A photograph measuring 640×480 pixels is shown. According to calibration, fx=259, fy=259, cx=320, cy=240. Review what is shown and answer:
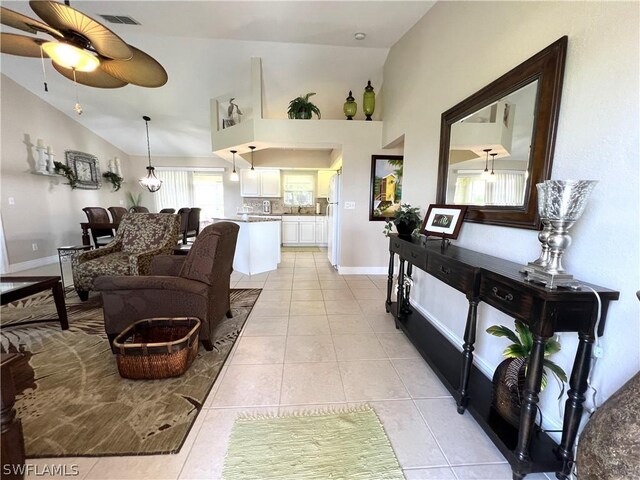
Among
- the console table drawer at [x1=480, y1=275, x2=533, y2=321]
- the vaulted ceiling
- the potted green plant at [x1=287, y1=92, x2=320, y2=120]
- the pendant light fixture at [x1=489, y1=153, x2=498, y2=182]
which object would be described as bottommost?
the console table drawer at [x1=480, y1=275, x2=533, y2=321]

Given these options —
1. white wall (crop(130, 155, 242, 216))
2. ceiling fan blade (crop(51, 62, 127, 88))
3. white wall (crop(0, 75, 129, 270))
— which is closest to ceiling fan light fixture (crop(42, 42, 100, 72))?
ceiling fan blade (crop(51, 62, 127, 88))

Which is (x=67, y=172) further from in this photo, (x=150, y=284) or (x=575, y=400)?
(x=575, y=400)

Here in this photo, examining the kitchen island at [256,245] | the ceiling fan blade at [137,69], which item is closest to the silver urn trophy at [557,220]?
the ceiling fan blade at [137,69]

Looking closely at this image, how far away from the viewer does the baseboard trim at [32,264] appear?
420 cm

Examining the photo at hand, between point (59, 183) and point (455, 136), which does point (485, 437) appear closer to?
point (455, 136)

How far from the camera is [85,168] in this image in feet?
18.3

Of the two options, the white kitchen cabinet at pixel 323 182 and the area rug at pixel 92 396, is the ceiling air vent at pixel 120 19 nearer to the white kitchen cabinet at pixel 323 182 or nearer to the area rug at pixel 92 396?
the area rug at pixel 92 396

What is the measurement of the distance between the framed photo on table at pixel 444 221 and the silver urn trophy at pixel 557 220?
747 mm

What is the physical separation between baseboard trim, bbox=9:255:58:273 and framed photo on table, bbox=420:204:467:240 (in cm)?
618

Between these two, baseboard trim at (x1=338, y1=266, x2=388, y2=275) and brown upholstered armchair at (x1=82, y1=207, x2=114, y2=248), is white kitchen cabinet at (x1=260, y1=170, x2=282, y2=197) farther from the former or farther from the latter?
baseboard trim at (x1=338, y1=266, x2=388, y2=275)

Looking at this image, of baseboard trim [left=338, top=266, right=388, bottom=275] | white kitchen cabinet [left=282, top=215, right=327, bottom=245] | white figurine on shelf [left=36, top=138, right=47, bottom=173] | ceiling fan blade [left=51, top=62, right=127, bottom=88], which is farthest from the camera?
white kitchen cabinet [left=282, top=215, right=327, bottom=245]

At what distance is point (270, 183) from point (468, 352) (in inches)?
243

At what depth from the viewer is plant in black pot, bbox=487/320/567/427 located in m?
1.26

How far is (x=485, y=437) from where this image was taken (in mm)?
1350
